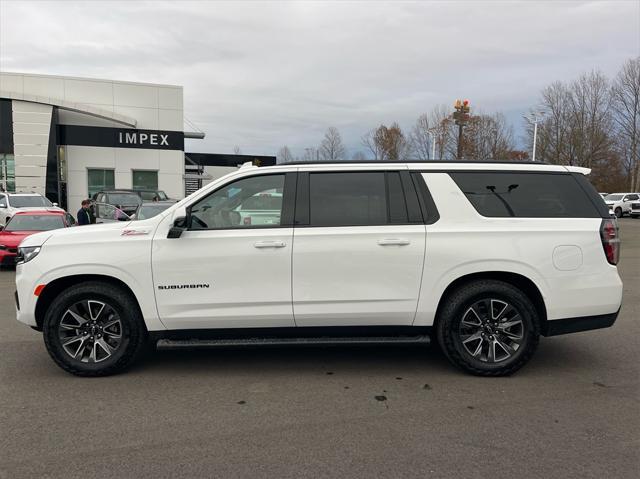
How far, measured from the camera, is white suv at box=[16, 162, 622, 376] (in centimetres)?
427

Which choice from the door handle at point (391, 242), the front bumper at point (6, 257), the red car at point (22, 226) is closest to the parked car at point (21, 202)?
the red car at point (22, 226)

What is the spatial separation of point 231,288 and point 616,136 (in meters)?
55.7

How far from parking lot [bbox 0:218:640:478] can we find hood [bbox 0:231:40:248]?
22.2 feet

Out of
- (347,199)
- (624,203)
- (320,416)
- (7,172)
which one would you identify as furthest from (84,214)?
(624,203)

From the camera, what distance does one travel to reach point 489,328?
14.5 ft

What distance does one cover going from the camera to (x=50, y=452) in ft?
10.3

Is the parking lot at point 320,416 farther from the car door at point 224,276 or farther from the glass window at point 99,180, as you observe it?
the glass window at point 99,180

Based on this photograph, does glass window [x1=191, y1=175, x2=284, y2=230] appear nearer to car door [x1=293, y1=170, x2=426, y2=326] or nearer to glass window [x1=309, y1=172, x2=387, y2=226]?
car door [x1=293, y1=170, x2=426, y2=326]

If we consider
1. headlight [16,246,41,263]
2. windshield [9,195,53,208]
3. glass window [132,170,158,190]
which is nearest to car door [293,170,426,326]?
headlight [16,246,41,263]

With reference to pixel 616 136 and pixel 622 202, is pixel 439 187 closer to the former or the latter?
pixel 622 202

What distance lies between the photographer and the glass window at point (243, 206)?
4383 mm

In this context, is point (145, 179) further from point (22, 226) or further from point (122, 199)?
point (22, 226)

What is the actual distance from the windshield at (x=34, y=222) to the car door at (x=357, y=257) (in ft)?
31.9

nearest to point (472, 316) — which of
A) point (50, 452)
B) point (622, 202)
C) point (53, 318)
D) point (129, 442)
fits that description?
point (129, 442)
